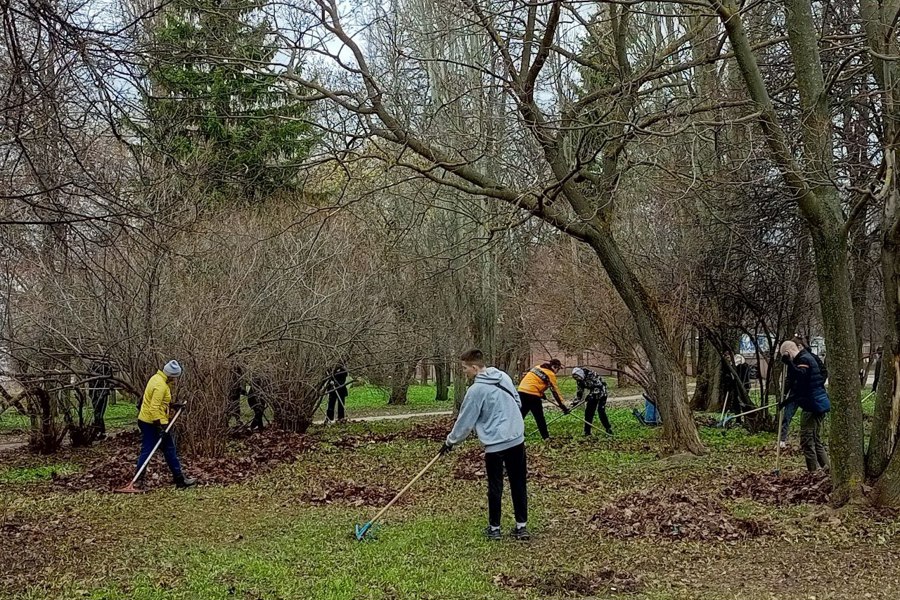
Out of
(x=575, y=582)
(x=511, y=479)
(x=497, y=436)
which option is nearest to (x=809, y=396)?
(x=511, y=479)

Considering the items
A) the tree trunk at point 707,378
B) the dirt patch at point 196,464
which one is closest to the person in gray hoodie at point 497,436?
the dirt patch at point 196,464

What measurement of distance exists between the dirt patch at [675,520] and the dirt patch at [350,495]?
2786 mm

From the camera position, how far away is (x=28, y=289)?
15.0 meters

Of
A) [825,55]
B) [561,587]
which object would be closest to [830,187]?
[825,55]

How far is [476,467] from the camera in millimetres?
12695

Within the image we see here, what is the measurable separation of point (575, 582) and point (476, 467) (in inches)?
244

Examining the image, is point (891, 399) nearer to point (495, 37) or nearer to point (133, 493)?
point (495, 37)

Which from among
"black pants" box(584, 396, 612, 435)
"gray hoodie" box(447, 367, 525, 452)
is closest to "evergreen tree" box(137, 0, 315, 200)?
"gray hoodie" box(447, 367, 525, 452)

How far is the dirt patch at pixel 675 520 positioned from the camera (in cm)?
795

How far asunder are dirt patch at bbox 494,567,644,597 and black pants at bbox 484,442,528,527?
48.2 inches

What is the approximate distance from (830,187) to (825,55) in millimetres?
3234

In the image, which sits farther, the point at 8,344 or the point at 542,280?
the point at 542,280

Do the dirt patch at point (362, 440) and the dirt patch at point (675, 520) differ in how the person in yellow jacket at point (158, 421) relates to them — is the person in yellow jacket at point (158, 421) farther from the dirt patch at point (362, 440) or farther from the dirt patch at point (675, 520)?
the dirt patch at point (675, 520)

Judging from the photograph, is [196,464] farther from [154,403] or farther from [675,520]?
[675,520]
